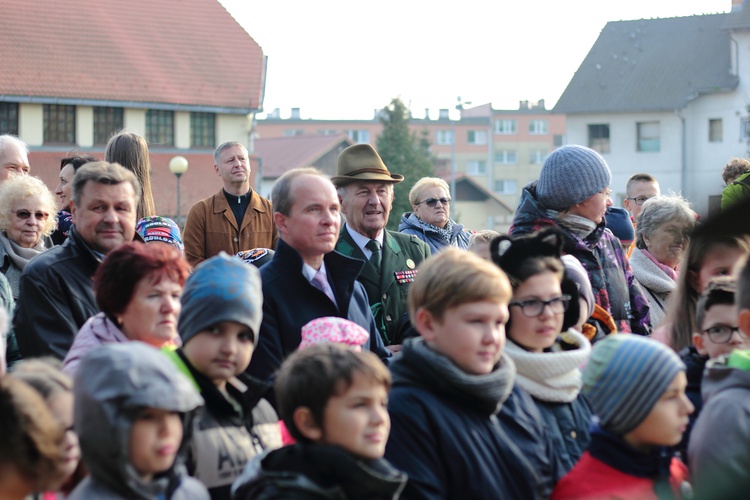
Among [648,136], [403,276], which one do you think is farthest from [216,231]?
[648,136]

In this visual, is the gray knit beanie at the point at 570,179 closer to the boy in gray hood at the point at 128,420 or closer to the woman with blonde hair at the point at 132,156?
the woman with blonde hair at the point at 132,156

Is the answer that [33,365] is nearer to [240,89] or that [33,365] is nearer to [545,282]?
[545,282]

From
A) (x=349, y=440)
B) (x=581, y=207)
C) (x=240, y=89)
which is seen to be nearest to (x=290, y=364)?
(x=349, y=440)

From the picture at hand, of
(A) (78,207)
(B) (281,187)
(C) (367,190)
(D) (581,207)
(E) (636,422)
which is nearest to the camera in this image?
(E) (636,422)

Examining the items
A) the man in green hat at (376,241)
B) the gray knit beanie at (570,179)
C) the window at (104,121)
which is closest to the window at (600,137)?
the window at (104,121)

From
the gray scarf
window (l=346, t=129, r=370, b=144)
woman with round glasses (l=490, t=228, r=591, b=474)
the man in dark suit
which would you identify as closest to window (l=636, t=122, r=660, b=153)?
the man in dark suit

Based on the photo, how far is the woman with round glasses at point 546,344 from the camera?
402cm

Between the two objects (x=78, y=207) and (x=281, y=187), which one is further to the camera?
(x=281, y=187)

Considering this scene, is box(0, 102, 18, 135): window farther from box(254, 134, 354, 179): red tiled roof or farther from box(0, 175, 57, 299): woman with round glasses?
box(0, 175, 57, 299): woman with round glasses

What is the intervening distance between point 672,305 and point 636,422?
5.41 ft

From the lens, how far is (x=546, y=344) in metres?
4.12

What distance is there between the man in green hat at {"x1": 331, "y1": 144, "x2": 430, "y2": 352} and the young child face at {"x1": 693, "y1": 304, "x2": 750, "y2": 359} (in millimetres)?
1952

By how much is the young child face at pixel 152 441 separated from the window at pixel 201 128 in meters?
37.8

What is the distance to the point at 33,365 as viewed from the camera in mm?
3199
